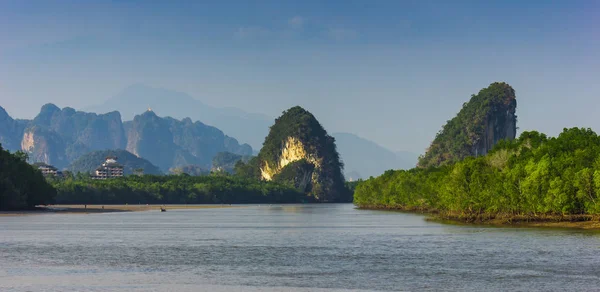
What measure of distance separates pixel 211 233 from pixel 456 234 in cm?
2682

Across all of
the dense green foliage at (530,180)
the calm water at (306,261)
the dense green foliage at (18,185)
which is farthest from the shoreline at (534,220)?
the dense green foliage at (18,185)

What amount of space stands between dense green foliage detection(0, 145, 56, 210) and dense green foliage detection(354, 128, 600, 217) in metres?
73.7

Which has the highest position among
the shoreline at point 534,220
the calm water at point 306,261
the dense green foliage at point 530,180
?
the dense green foliage at point 530,180

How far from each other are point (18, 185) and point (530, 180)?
93.9 metres

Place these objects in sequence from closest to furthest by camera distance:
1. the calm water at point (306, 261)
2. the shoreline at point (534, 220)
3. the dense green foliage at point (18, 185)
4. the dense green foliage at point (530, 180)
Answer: the calm water at point (306, 261) → the shoreline at point (534, 220) → the dense green foliage at point (530, 180) → the dense green foliage at point (18, 185)

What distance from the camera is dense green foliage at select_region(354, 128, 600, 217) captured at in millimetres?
83312

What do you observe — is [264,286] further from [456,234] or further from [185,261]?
[456,234]

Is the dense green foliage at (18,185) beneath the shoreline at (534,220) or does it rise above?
above

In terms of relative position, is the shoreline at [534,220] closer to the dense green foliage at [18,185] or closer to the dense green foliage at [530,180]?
the dense green foliage at [530,180]


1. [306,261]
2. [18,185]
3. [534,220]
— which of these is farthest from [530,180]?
[18,185]

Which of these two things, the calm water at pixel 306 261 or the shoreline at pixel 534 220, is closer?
the calm water at pixel 306 261

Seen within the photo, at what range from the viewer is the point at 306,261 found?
53.7 metres

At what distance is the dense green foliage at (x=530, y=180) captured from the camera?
8331cm

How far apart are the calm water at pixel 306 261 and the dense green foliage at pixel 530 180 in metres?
6.68
